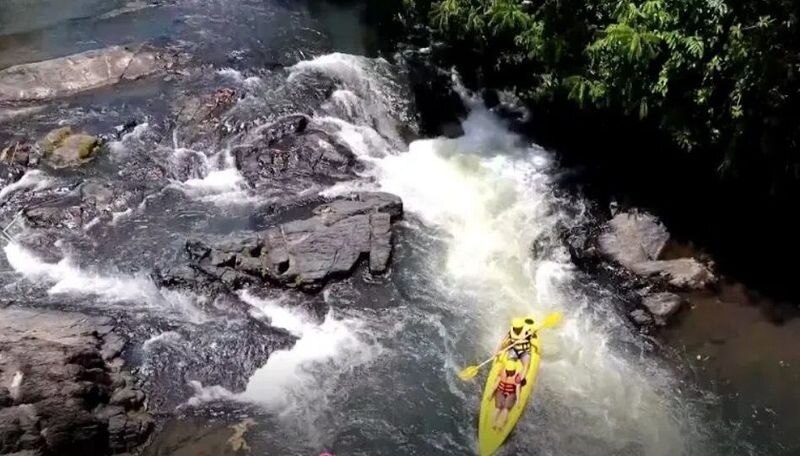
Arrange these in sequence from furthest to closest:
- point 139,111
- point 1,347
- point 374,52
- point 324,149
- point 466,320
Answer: point 374,52 → point 139,111 → point 324,149 → point 466,320 → point 1,347

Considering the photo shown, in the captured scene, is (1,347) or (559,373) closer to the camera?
(1,347)

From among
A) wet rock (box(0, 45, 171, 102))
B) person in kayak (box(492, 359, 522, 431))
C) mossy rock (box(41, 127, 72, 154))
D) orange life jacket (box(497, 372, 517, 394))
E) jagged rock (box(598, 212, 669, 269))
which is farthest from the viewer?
wet rock (box(0, 45, 171, 102))

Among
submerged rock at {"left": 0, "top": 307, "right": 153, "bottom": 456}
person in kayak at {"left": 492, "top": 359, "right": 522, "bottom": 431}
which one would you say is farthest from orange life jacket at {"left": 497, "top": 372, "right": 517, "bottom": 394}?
submerged rock at {"left": 0, "top": 307, "right": 153, "bottom": 456}

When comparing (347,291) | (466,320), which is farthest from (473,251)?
(347,291)

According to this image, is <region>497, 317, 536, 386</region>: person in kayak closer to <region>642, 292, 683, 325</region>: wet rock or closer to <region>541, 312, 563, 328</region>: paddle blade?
<region>541, 312, 563, 328</region>: paddle blade

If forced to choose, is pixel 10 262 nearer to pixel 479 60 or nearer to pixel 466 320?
pixel 466 320

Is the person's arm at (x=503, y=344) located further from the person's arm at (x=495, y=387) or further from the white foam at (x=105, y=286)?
the white foam at (x=105, y=286)
